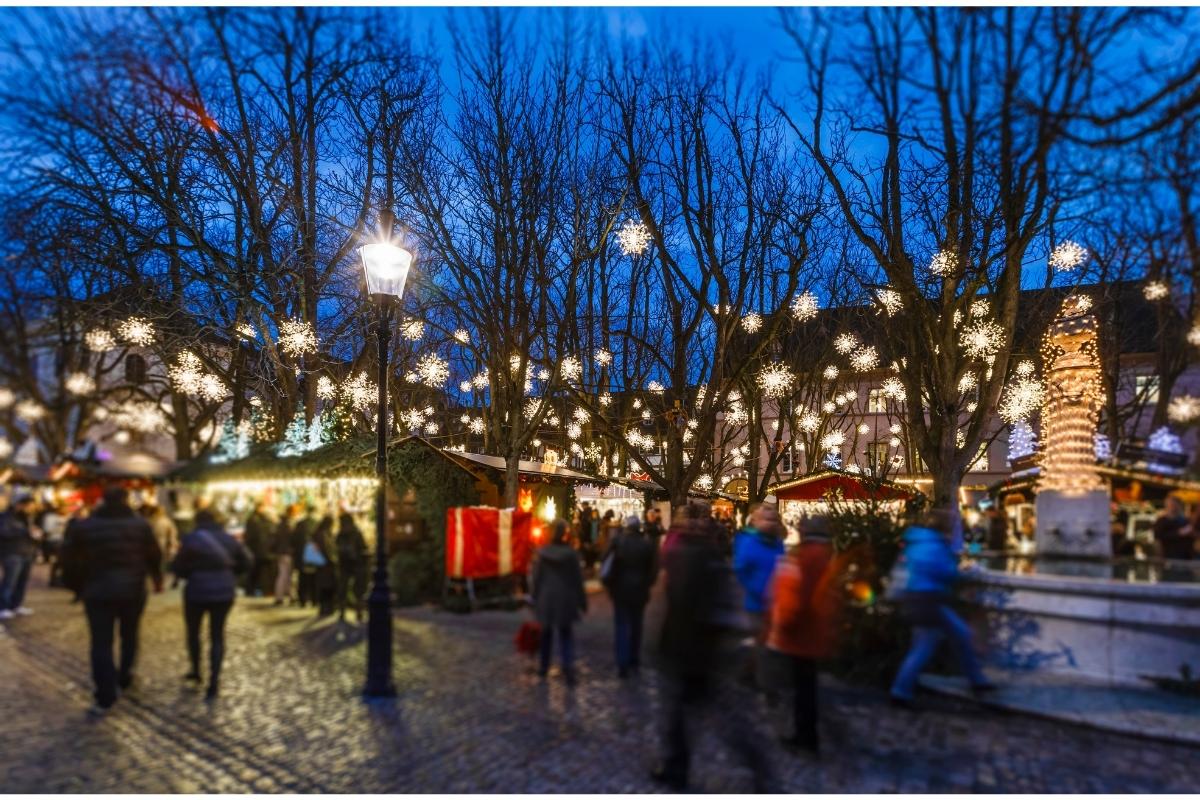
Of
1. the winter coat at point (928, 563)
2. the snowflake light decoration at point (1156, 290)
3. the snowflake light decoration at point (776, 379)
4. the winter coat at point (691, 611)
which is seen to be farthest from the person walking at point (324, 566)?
the snowflake light decoration at point (776, 379)

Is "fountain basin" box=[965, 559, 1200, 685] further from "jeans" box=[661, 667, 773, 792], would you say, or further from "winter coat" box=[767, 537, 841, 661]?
"jeans" box=[661, 667, 773, 792]

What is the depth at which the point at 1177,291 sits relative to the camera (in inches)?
278

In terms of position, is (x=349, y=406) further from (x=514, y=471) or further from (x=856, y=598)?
(x=856, y=598)

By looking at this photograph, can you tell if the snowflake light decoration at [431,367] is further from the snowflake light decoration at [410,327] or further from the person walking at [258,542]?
the person walking at [258,542]

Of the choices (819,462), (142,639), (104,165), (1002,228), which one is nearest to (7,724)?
(142,639)

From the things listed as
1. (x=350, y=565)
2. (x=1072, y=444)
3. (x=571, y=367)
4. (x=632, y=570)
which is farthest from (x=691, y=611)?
(x=571, y=367)

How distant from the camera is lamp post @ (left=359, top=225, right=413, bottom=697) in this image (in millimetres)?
6484

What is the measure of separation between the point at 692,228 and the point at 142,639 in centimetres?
1371

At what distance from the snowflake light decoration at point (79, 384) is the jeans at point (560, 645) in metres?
3.73

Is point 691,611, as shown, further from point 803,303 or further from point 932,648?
point 803,303

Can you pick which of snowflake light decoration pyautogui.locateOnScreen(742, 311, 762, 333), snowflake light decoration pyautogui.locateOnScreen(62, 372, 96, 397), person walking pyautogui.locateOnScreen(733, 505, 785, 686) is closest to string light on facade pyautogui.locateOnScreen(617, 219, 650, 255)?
snowflake light decoration pyautogui.locateOnScreen(742, 311, 762, 333)

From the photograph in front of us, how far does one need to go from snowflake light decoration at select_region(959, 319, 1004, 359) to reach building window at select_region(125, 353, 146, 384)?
11900 mm

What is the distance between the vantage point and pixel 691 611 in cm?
539

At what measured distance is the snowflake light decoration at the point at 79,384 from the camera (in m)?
5.35
